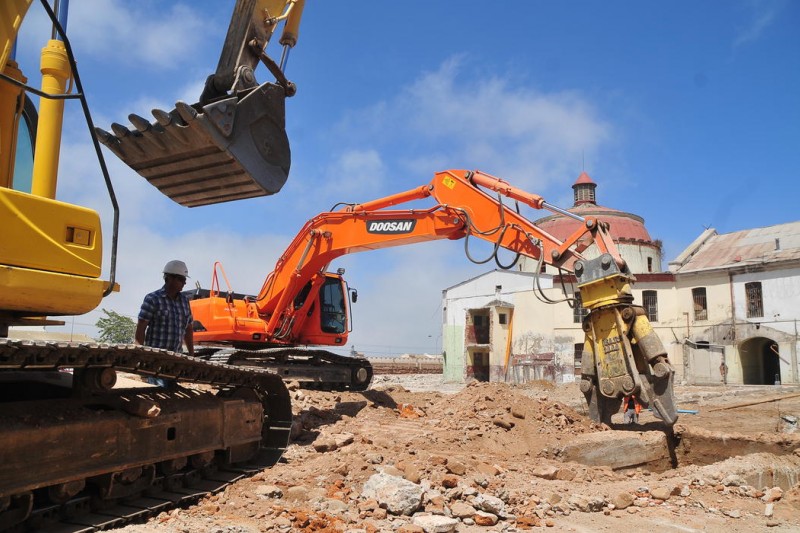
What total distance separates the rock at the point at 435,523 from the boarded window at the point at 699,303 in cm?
2877

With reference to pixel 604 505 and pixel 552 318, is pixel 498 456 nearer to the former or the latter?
pixel 604 505

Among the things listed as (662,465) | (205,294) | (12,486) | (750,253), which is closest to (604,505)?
(662,465)

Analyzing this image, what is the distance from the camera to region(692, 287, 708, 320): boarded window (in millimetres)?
29595

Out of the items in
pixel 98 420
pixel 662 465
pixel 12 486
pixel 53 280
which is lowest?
pixel 662 465

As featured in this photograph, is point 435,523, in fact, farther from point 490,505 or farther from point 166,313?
point 166,313

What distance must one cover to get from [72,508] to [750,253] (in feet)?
105

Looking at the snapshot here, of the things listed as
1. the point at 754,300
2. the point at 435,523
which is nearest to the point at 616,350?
the point at 435,523

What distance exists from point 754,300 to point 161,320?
28.3 metres

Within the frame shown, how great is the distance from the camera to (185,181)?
5.18m

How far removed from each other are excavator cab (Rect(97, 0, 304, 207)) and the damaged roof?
90.6 ft

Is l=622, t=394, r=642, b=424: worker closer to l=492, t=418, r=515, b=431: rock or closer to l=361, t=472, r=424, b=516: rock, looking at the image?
l=492, t=418, r=515, b=431: rock

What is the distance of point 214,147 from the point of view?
4770 mm

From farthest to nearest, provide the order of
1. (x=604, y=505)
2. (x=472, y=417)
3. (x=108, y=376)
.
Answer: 1. (x=472, y=417)
2. (x=604, y=505)
3. (x=108, y=376)

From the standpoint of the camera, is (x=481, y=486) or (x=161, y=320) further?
(x=161, y=320)
